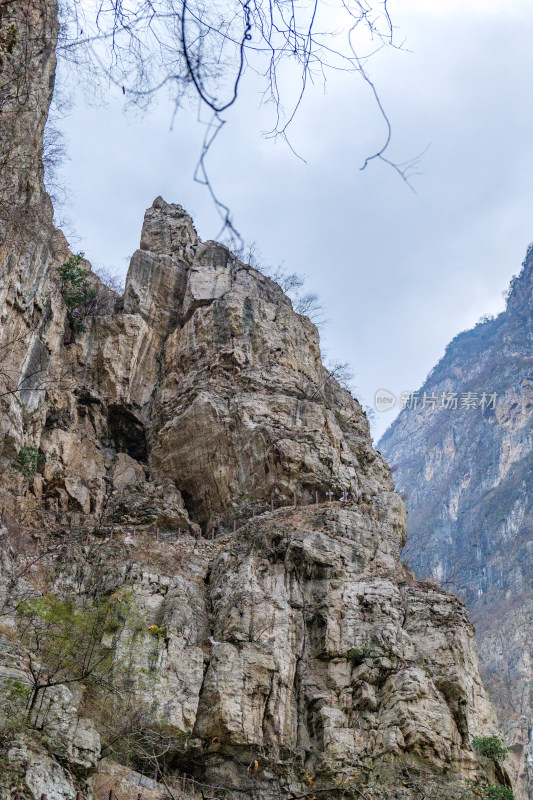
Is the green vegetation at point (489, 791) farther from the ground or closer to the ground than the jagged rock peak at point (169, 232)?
closer to the ground

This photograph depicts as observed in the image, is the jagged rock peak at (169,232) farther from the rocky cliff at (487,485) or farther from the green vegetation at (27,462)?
the rocky cliff at (487,485)

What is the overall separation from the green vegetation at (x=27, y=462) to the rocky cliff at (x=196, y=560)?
6cm

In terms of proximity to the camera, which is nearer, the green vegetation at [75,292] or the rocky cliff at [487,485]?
the green vegetation at [75,292]

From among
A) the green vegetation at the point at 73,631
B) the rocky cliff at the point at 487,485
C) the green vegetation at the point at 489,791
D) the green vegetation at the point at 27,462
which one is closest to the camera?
the green vegetation at the point at 73,631

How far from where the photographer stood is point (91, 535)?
1914 centimetres

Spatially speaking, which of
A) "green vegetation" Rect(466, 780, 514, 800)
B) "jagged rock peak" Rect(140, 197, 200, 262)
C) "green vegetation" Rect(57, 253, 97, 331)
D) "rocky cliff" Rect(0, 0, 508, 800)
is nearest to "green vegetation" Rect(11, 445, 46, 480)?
"rocky cliff" Rect(0, 0, 508, 800)

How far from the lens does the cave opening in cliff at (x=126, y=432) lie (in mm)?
23812

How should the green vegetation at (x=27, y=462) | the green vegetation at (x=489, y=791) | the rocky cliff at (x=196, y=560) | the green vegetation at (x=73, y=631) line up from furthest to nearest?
the green vegetation at (x=27, y=462), the green vegetation at (x=489, y=791), the rocky cliff at (x=196, y=560), the green vegetation at (x=73, y=631)

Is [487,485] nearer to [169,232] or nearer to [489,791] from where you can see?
[169,232]

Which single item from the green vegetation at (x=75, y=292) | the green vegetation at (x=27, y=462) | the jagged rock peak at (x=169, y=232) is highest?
the jagged rock peak at (x=169, y=232)

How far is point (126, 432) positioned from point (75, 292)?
15.8ft

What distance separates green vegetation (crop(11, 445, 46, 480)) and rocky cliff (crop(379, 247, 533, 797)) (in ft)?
88.0

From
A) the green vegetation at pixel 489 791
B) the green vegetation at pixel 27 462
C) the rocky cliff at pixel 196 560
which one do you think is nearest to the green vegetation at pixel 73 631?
the rocky cliff at pixel 196 560

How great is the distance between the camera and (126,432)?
2402 cm
